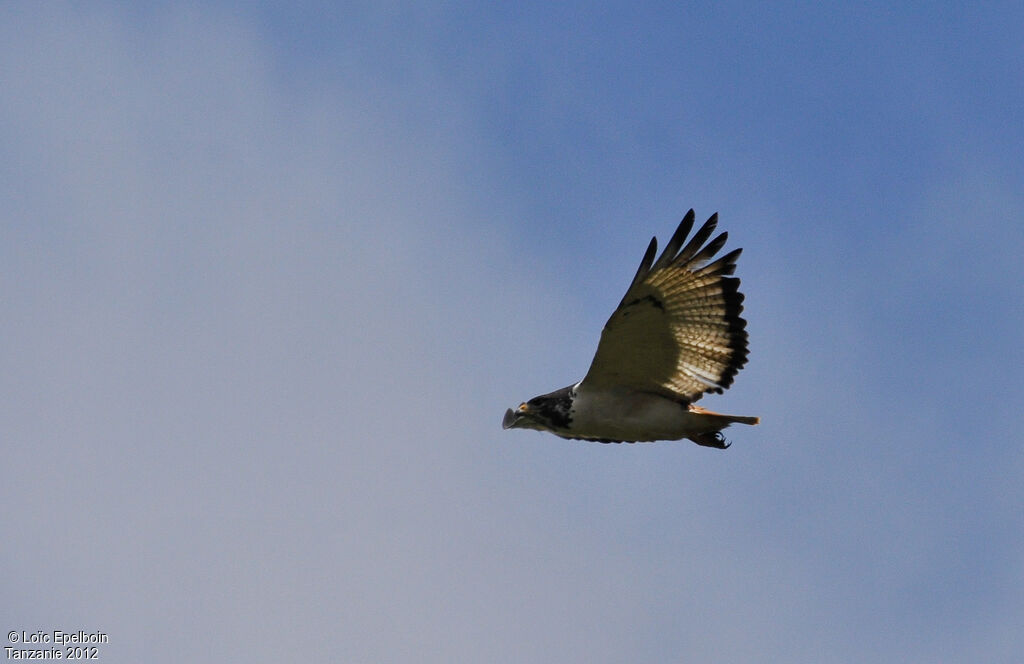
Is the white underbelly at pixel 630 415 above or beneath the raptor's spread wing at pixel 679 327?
beneath

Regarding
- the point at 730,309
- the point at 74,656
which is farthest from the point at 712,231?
the point at 74,656

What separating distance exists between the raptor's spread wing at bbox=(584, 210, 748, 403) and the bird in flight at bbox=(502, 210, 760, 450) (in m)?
0.01

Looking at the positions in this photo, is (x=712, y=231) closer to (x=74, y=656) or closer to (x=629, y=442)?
(x=629, y=442)

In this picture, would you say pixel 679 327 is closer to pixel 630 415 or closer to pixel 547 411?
pixel 630 415

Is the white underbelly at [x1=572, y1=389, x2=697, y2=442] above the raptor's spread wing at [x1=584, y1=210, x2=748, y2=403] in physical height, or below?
below

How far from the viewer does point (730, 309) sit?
54.6 ft

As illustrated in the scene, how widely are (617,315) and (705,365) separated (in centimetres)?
140

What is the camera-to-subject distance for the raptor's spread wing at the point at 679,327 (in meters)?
16.2

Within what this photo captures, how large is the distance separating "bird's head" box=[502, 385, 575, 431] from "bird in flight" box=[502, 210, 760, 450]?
0.03 ft

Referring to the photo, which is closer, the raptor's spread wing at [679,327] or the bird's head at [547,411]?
the raptor's spread wing at [679,327]

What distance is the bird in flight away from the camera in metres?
16.3

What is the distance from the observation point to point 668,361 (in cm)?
1681

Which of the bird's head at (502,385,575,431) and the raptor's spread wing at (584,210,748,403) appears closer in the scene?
the raptor's spread wing at (584,210,748,403)

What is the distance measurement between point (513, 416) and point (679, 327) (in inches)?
78.6
